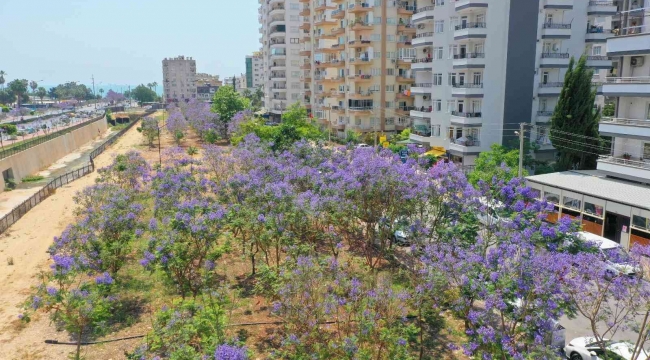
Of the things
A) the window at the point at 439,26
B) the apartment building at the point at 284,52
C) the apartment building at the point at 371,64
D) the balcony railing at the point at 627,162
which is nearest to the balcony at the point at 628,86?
the balcony railing at the point at 627,162

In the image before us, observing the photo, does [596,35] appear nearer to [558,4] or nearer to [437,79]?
[558,4]

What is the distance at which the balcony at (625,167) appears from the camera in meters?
25.9

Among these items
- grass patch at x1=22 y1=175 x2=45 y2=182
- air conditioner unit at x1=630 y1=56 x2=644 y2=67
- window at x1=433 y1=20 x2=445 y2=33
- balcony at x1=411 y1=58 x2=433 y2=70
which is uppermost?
window at x1=433 y1=20 x2=445 y2=33

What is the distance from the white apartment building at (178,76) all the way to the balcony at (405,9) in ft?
480

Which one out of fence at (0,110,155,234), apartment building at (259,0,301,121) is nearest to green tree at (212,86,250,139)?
apartment building at (259,0,301,121)

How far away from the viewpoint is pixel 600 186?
26.2 metres

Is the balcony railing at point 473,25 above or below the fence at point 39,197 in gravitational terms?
above

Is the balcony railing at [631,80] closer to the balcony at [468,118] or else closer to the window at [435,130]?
the balcony at [468,118]

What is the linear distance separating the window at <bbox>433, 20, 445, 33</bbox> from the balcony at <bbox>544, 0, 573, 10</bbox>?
329 inches

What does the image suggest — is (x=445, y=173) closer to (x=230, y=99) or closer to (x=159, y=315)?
(x=159, y=315)

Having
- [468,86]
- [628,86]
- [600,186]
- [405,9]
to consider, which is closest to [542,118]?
[468,86]

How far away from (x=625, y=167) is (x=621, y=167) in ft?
0.85

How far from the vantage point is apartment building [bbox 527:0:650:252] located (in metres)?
24.2

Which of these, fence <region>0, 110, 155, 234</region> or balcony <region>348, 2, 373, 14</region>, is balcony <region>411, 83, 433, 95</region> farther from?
fence <region>0, 110, 155, 234</region>
